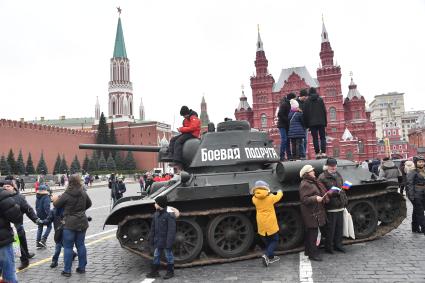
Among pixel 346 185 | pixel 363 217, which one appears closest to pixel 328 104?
pixel 363 217

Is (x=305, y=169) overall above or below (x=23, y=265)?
above

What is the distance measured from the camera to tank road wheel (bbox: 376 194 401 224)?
824 cm

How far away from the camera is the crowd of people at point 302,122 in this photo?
8.90 m

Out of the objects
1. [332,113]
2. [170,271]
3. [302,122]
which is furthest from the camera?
[332,113]

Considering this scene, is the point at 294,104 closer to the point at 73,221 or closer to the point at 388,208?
the point at 388,208

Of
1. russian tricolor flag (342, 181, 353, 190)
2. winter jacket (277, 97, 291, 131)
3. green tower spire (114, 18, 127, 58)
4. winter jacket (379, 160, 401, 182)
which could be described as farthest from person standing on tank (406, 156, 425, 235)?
green tower spire (114, 18, 127, 58)

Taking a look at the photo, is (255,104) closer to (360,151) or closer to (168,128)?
(360,151)

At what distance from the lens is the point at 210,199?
22.8 ft

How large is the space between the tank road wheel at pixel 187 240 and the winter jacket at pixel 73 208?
1.70 meters

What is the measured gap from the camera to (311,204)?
669 cm

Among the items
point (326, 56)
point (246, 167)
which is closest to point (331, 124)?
point (326, 56)

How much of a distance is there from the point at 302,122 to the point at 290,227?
9.67 feet

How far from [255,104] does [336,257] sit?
6746 cm

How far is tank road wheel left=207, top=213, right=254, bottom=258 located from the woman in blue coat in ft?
9.89
